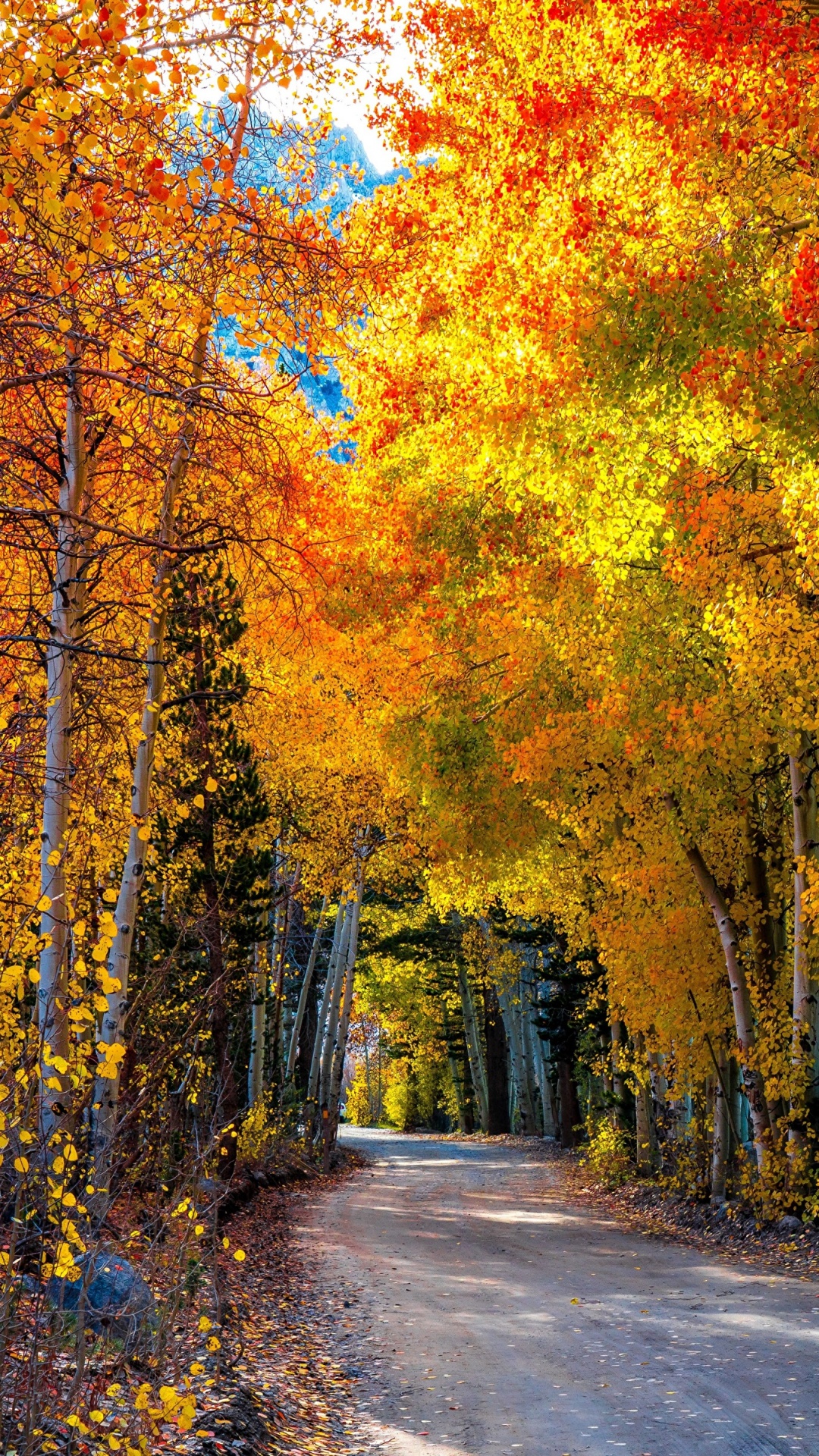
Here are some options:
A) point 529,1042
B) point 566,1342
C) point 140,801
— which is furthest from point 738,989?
point 529,1042

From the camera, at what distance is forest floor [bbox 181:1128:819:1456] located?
21.4 feet

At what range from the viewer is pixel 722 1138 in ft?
52.9

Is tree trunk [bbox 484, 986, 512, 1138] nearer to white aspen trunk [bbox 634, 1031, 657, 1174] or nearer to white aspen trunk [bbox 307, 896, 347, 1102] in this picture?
white aspen trunk [bbox 307, 896, 347, 1102]

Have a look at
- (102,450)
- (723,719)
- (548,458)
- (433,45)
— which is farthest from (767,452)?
(433,45)

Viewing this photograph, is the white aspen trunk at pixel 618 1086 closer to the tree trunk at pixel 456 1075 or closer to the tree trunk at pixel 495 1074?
the tree trunk at pixel 495 1074

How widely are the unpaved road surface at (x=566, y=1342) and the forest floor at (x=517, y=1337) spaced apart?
0.07 feet

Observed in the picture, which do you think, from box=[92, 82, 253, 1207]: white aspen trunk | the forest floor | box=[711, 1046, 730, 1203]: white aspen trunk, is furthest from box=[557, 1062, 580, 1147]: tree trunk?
box=[92, 82, 253, 1207]: white aspen trunk

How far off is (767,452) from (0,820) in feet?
20.5

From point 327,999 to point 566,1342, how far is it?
20011 millimetres

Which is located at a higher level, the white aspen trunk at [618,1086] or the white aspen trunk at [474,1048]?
the white aspen trunk at [474,1048]

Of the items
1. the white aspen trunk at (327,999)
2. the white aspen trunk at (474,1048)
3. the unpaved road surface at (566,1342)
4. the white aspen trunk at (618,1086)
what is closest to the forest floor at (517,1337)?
the unpaved road surface at (566,1342)

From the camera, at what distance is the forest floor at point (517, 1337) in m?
6.51

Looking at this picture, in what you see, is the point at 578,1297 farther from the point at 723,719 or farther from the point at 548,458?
the point at 548,458

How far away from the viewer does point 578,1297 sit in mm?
10430
